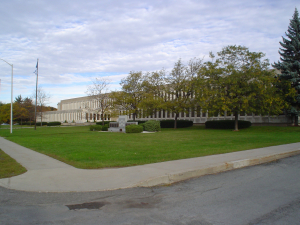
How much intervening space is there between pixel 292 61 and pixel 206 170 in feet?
89.8

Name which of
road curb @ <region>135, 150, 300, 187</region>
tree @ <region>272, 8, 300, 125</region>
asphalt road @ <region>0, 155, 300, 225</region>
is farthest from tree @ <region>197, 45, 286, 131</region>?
asphalt road @ <region>0, 155, 300, 225</region>

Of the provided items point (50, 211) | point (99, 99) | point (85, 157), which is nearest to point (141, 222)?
point (50, 211)

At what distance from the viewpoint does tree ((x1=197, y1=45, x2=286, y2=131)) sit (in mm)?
26156

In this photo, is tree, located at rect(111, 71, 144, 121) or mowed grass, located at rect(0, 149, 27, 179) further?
tree, located at rect(111, 71, 144, 121)

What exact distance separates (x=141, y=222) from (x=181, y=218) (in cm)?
73

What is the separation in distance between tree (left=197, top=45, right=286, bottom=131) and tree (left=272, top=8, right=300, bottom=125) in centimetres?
211

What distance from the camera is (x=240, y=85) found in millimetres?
27484

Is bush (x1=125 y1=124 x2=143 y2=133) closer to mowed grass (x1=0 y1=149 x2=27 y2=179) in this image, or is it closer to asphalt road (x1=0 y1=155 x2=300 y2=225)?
mowed grass (x1=0 y1=149 x2=27 y2=179)

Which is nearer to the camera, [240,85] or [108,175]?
[108,175]

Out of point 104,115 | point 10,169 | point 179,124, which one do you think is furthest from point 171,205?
point 104,115

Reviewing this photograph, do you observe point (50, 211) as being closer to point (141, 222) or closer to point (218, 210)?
point (141, 222)

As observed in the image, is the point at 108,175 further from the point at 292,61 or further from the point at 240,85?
the point at 292,61

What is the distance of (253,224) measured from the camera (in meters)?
4.20

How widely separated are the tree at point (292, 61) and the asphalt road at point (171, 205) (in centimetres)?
2518
